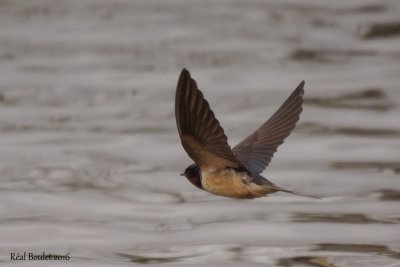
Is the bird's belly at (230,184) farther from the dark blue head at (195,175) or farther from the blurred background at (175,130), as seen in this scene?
the blurred background at (175,130)

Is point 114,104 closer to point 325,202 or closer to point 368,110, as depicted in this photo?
point 368,110

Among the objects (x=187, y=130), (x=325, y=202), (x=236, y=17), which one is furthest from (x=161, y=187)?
(x=236, y=17)

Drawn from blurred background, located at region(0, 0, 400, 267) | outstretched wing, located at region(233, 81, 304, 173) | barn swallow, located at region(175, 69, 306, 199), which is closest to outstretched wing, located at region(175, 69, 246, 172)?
barn swallow, located at region(175, 69, 306, 199)

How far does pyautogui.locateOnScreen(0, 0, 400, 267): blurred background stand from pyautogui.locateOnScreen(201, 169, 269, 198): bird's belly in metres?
0.80

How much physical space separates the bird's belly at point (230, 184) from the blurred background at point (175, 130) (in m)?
0.80

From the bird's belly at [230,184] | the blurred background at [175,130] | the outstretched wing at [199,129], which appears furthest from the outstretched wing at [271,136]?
the blurred background at [175,130]

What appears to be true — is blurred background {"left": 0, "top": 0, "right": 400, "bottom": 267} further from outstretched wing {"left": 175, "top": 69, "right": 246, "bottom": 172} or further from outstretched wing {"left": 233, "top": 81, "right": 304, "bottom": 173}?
outstretched wing {"left": 175, "top": 69, "right": 246, "bottom": 172}

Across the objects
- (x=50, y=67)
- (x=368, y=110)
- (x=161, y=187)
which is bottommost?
(x=161, y=187)

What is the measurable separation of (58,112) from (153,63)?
111 centimetres

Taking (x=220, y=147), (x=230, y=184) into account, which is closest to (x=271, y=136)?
(x=230, y=184)

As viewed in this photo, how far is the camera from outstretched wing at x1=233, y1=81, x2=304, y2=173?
4.74m

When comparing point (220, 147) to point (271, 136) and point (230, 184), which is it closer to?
point (230, 184)

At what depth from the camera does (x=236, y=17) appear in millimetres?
9773

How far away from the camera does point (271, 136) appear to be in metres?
4.84
